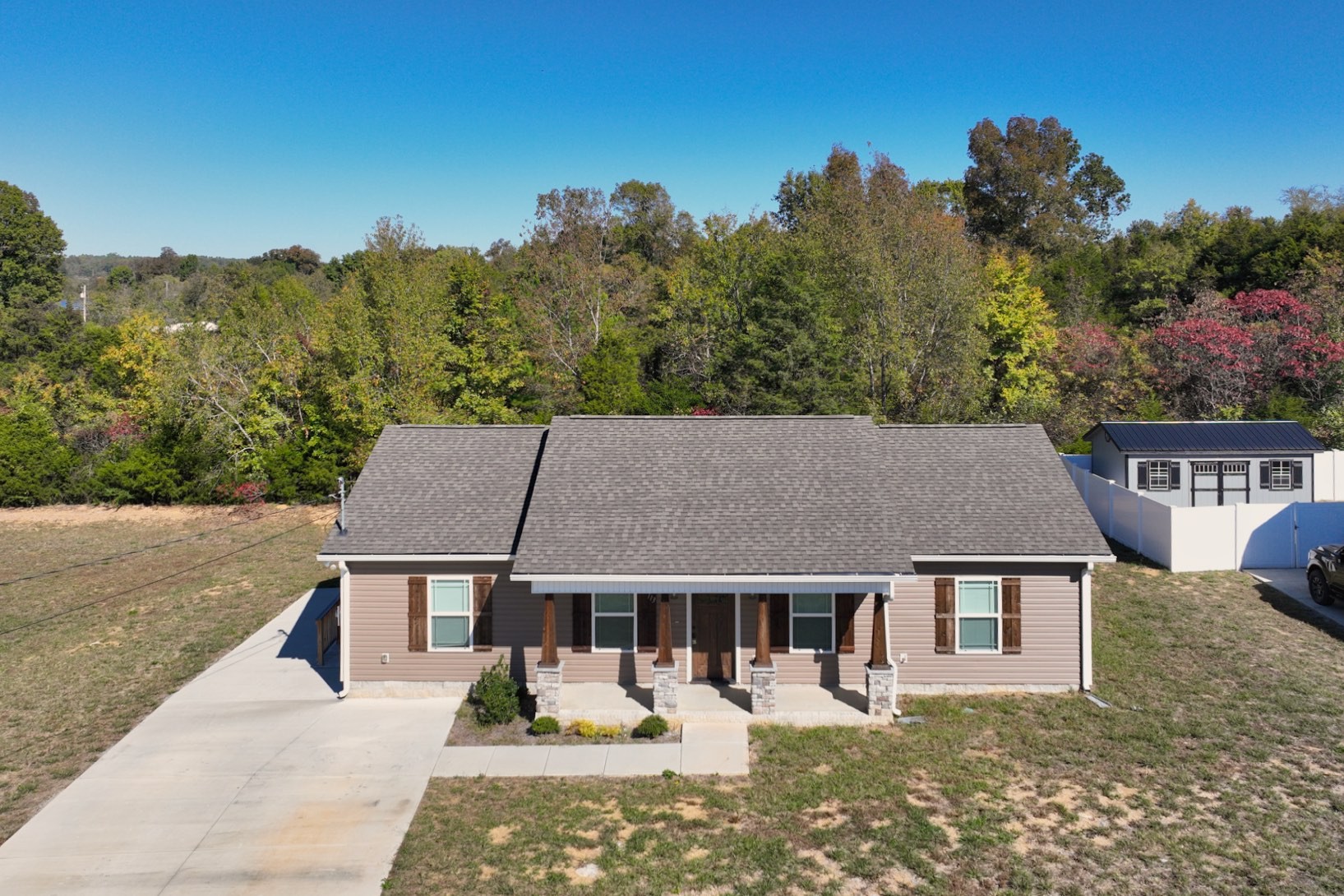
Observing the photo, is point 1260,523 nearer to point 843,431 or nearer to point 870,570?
point 843,431

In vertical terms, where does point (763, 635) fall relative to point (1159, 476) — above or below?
below

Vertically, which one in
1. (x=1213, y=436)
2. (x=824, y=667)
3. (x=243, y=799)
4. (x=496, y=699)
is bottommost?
(x=243, y=799)

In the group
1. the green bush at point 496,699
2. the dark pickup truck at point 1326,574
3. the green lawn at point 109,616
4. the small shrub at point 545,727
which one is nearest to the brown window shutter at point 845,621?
the small shrub at point 545,727

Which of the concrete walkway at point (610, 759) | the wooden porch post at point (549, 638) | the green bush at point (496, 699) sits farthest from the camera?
the wooden porch post at point (549, 638)

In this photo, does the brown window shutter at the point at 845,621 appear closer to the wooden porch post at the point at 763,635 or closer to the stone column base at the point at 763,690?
the wooden porch post at the point at 763,635

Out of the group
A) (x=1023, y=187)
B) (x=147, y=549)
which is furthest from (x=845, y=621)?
(x=1023, y=187)

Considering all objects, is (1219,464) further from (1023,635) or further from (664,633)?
(664,633)

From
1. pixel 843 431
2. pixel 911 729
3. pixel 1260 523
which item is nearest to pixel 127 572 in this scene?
pixel 843 431
